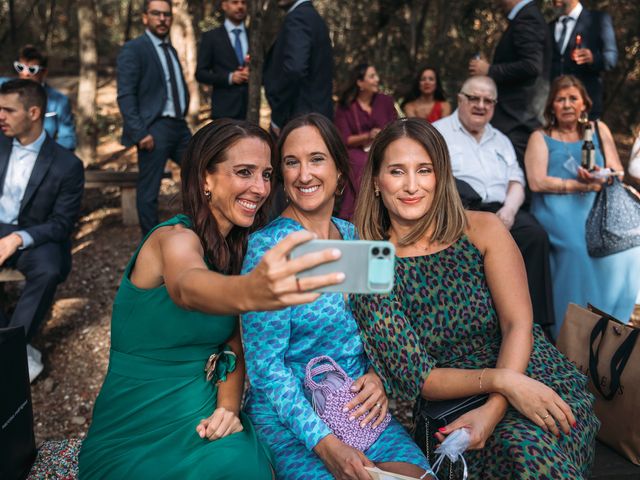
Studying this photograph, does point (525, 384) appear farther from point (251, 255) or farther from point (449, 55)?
point (449, 55)

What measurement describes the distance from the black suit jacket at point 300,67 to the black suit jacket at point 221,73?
2.18ft

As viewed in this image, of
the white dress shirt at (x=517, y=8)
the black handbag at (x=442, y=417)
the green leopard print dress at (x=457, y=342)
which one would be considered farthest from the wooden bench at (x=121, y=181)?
the black handbag at (x=442, y=417)

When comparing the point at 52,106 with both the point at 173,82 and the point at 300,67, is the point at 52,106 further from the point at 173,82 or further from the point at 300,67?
the point at 300,67

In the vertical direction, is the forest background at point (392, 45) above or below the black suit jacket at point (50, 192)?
above

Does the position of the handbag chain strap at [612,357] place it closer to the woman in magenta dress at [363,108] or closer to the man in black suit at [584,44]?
the man in black suit at [584,44]

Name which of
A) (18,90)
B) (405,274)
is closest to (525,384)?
(405,274)

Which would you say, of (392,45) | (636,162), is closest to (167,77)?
(636,162)

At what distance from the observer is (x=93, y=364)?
189 inches

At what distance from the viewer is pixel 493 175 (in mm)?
4660

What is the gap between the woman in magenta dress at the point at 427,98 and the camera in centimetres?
781

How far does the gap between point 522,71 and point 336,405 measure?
3.83m

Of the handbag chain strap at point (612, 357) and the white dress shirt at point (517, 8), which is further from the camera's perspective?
the white dress shirt at point (517, 8)

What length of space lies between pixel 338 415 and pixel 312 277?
1.16 metres

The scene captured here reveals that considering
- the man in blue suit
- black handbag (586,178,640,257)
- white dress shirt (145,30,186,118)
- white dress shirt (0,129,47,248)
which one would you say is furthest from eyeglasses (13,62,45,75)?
black handbag (586,178,640,257)
